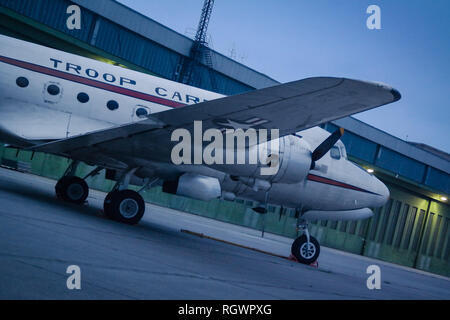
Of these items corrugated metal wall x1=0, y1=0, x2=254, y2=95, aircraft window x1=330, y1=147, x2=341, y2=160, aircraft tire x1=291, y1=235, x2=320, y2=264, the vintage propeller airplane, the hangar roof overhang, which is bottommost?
aircraft tire x1=291, y1=235, x2=320, y2=264

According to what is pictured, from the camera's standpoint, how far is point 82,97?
36.8 ft

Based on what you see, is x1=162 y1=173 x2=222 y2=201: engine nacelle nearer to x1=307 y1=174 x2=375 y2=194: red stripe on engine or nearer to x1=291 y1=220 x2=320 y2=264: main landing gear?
x1=307 y1=174 x2=375 y2=194: red stripe on engine

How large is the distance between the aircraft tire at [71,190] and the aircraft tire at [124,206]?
9.32 ft

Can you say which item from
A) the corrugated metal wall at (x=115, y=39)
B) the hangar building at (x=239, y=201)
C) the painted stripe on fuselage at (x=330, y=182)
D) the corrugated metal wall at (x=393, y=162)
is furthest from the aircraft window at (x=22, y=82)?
the corrugated metal wall at (x=393, y=162)

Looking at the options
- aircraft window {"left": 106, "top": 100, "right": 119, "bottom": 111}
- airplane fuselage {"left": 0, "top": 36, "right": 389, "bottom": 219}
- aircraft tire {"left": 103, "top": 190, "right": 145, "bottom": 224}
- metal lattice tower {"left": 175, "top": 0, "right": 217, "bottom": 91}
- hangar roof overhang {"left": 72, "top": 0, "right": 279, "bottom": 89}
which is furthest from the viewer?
metal lattice tower {"left": 175, "top": 0, "right": 217, "bottom": 91}

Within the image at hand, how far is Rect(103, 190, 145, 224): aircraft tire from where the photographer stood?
34.4ft

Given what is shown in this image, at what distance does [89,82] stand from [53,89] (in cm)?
87

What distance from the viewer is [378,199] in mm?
13836

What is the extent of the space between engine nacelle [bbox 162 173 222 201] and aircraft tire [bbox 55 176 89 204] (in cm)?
346

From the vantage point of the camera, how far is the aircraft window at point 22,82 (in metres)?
10.7

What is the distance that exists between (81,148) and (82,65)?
2.35m

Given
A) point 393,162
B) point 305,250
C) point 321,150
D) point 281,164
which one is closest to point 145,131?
point 281,164

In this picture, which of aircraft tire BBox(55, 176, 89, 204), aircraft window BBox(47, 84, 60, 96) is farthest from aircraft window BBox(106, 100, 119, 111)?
aircraft tire BBox(55, 176, 89, 204)

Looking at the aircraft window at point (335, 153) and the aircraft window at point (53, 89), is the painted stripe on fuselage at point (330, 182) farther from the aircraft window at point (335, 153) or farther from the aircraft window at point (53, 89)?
the aircraft window at point (53, 89)
